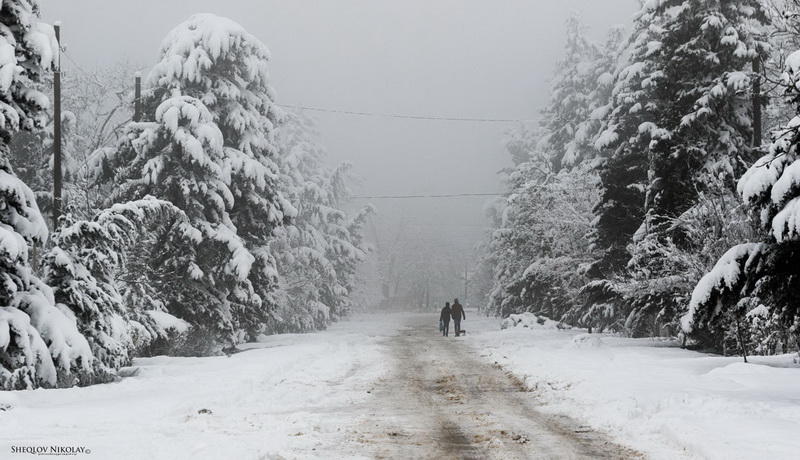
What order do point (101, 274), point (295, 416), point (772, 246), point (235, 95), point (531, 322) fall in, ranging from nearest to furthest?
point (295, 416) → point (772, 246) → point (101, 274) → point (235, 95) → point (531, 322)

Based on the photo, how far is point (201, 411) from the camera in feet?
36.6

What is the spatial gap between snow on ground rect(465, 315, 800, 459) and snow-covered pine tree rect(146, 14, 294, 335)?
393 inches

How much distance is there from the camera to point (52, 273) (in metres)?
14.8

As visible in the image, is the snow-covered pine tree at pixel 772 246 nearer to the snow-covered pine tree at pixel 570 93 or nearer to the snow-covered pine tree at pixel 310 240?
the snow-covered pine tree at pixel 310 240

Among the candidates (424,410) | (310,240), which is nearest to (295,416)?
(424,410)

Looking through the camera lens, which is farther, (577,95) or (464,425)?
(577,95)

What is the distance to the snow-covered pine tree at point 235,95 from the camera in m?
25.8

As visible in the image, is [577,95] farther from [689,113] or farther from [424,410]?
[424,410]

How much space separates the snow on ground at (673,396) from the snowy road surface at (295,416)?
0.57 meters

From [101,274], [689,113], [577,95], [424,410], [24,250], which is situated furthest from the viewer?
[577,95]

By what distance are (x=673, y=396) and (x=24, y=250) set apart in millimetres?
10248

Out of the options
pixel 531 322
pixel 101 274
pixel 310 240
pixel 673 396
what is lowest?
pixel 531 322

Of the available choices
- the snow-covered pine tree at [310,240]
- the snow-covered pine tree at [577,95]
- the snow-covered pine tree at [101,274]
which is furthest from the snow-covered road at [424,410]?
the snow-covered pine tree at [310,240]

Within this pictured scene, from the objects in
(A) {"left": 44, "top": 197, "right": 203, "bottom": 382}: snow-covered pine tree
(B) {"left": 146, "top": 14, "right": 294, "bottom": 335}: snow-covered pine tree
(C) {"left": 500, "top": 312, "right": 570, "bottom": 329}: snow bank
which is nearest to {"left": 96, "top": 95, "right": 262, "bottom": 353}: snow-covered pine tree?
(B) {"left": 146, "top": 14, "right": 294, "bottom": 335}: snow-covered pine tree
